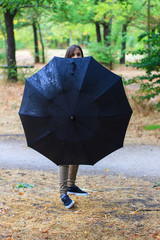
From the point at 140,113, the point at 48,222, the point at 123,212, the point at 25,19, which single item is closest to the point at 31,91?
the point at 48,222

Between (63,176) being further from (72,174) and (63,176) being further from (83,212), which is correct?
(83,212)

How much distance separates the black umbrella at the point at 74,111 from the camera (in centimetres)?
352

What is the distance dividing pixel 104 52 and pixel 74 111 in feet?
67.7

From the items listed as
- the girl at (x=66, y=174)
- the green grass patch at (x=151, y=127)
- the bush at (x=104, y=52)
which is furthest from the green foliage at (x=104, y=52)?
the girl at (x=66, y=174)

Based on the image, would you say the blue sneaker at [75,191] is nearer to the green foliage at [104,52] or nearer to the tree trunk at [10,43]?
the tree trunk at [10,43]

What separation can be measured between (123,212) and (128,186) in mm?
1367

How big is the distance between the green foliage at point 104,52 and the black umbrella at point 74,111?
65.8 feet

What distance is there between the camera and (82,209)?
4277 mm

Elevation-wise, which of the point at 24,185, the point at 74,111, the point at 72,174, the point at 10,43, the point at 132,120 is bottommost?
the point at 132,120

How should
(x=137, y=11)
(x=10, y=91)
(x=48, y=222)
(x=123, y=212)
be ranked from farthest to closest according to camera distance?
(x=137, y=11), (x=10, y=91), (x=123, y=212), (x=48, y=222)

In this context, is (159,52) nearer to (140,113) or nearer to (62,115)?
(140,113)

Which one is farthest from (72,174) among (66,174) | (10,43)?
(10,43)

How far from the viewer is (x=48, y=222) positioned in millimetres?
3824

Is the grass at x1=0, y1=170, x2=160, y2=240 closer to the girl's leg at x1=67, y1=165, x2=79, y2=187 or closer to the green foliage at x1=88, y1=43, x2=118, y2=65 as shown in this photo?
the girl's leg at x1=67, y1=165, x2=79, y2=187
